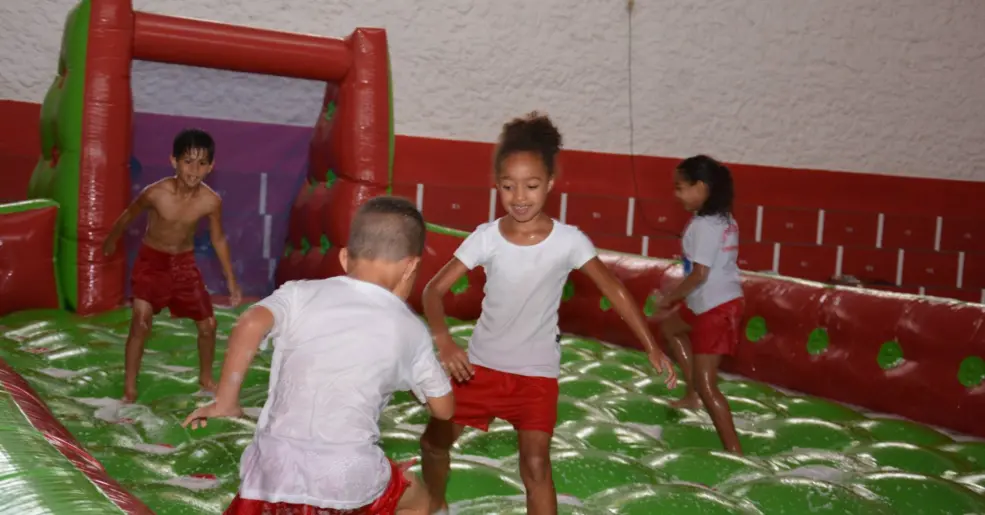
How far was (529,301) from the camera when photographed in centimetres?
231

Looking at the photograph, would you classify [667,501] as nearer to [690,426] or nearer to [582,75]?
[690,426]

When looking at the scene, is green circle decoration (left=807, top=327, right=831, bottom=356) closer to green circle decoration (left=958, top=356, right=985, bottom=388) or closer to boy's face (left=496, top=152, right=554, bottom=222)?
green circle decoration (left=958, top=356, right=985, bottom=388)

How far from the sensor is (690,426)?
3299 mm

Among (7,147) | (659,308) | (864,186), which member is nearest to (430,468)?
(659,308)

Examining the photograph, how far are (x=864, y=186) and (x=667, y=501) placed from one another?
278 inches

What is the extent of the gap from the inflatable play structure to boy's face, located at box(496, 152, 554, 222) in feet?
2.18

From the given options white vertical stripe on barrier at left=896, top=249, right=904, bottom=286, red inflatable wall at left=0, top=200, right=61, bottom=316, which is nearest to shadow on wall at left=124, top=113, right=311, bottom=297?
red inflatable wall at left=0, top=200, right=61, bottom=316

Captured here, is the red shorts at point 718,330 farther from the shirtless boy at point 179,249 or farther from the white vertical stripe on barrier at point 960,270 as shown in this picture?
the white vertical stripe on barrier at point 960,270

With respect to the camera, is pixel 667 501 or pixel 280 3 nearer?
pixel 667 501

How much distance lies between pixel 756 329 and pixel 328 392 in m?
3.25

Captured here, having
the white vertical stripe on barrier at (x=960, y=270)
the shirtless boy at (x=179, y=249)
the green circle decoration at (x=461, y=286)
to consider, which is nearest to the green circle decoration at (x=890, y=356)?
the green circle decoration at (x=461, y=286)

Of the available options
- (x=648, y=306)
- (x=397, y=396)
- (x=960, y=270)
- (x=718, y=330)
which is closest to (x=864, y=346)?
(x=718, y=330)

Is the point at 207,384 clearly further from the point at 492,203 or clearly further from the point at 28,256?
the point at 492,203

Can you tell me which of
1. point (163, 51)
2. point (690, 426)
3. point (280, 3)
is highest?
point (280, 3)
